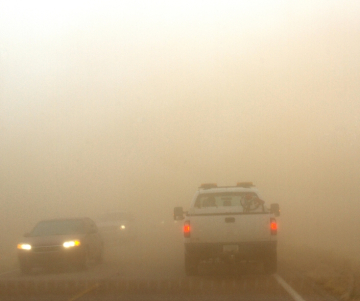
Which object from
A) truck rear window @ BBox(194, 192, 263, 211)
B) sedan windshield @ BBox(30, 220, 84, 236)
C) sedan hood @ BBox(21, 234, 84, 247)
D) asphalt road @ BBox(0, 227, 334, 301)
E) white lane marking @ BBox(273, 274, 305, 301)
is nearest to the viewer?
white lane marking @ BBox(273, 274, 305, 301)

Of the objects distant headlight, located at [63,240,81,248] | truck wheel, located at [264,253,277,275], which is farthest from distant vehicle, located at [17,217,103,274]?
truck wheel, located at [264,253,277,275]

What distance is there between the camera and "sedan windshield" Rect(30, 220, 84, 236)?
18156mm

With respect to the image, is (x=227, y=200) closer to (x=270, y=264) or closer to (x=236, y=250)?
(x=236, y=250)

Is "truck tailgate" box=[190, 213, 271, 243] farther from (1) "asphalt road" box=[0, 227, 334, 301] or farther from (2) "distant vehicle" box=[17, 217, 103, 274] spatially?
(2) "distant vehicle" box=[17, 217, 103, 274]

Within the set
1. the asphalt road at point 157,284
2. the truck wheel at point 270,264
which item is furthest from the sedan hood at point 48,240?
the truck wheel at point 270,264

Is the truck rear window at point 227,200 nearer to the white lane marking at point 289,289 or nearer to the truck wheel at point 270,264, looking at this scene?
the truck wheel at point 270,264

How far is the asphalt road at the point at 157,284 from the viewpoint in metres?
11.0

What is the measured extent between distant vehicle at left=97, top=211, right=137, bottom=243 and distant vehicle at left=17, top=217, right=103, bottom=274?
1148 centimetres

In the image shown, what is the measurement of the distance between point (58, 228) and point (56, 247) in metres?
1.61

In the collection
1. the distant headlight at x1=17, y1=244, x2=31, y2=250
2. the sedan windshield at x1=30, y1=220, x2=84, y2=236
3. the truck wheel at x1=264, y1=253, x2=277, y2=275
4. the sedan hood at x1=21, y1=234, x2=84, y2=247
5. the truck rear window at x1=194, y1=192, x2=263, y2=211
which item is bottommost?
the truck wheel at x1=264, y1=253, x2=277, y2=275

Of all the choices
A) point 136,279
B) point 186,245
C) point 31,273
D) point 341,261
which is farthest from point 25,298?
point 341,261

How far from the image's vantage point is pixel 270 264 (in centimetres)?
1414

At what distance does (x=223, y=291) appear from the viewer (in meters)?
11.5

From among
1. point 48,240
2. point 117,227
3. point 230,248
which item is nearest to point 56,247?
point 48,240
